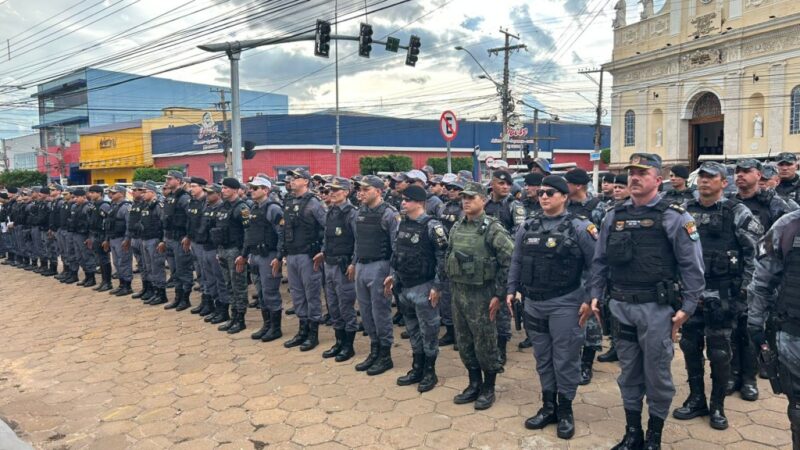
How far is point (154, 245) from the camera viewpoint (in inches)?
336

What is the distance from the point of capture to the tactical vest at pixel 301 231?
6.27 metres

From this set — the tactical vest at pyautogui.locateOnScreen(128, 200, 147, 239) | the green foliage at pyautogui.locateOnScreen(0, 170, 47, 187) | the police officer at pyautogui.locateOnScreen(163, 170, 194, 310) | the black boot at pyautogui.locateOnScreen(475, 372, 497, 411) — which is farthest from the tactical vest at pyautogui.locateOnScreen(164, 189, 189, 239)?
the green foliage at pyautogui.locateOnScreen(0, 170, 47, 187)

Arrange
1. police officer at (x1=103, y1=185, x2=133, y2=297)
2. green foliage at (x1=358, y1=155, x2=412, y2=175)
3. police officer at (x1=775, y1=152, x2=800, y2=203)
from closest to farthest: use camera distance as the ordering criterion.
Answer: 1. police officer at (x1=775, y1=152, x2=800, y2=203)
2. police officer at (x1=103, y1=185, x2=133, y2=297)
3. green foliage at (x1=358, y1=155, x2=412, y2=175)

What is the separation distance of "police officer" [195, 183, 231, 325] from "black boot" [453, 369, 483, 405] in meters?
4.04

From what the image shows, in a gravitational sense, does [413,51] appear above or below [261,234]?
above

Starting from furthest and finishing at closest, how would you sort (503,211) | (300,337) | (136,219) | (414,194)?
(136,219)
(503,211)
(300,337)
(414,194)

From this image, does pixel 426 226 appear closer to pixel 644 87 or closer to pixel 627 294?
pixel 627 294

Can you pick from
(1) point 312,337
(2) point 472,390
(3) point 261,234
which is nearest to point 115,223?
(3) point 261,234

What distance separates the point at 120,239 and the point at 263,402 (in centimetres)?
619

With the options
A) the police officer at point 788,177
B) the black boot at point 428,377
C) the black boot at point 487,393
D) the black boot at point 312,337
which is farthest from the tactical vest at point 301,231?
the police officer at point 788,177

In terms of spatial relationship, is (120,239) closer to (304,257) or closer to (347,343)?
(304,257)

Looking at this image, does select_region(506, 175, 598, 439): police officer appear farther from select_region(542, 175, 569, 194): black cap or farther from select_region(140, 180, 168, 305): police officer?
select_region(140, 180, 168, 305): police officer

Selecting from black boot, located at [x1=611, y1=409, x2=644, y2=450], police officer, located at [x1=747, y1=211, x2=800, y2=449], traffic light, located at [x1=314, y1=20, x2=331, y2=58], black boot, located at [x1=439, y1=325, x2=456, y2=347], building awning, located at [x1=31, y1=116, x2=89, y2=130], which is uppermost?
building awning, located at [x1=31, y1=116, x2=89, y2=130]

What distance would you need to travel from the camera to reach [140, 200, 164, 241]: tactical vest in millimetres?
8477
